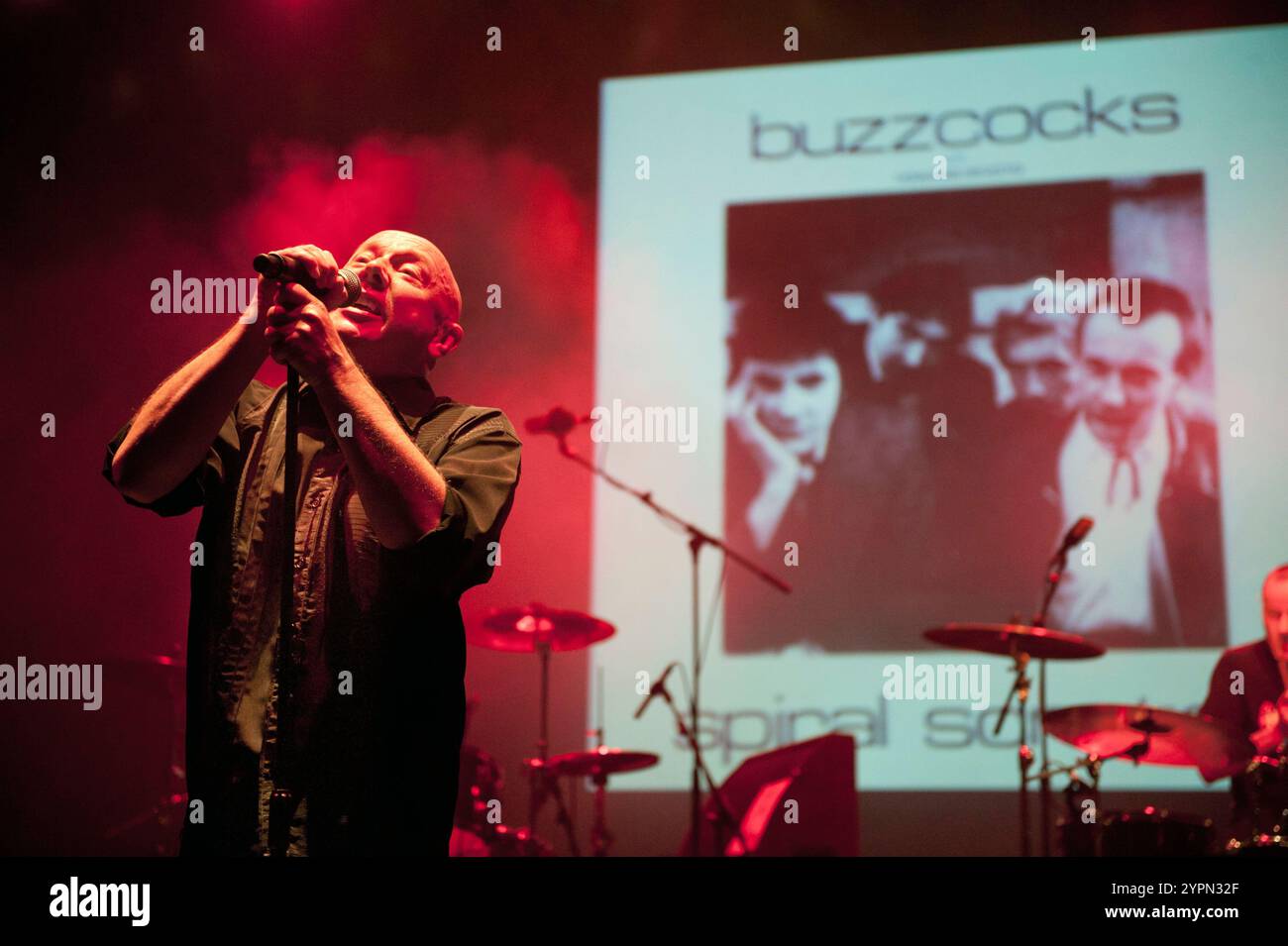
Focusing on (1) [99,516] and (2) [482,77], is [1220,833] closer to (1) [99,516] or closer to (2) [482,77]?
(2) [482,77]

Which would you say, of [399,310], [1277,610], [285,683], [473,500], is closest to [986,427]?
[1277,610]

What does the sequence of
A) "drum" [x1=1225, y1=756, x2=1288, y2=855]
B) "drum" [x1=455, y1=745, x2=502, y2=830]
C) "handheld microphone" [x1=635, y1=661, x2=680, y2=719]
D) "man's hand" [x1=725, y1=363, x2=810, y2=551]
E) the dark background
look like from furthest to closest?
the dark background, "man's hand" [x1=725, y1=363, x2=810, y2=551], "drum" [x1=455, y1=745, x2=502, y2=830], "handheld microphone" [x1=635, y1=661, x2=680, y2=719], "drum" [x1=1225, y1=756, x2=1288, y2=855]

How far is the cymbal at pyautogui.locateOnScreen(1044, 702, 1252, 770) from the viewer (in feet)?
12.4

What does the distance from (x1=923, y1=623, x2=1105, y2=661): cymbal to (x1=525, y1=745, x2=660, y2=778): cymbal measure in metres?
1.01

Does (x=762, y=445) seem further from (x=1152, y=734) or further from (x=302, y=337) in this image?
(x=302, y=337)

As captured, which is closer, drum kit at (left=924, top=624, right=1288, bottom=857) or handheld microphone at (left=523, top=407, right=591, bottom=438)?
drum kit at (left=924, top=624, right=1288, bottom=857)

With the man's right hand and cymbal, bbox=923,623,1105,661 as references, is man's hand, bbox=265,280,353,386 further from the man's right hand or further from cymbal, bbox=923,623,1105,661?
cymbal, bbox=923,623,1105,661

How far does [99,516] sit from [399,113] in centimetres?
180

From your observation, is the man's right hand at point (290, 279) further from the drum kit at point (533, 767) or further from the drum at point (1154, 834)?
the drum at point (1154, 834)

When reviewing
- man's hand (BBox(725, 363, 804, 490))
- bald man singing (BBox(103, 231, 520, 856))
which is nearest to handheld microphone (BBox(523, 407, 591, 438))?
man's hand (BBox(725, 363, 804, 490))

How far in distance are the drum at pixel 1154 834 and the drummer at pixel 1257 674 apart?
0.75ft

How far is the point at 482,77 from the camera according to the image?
4773 millimetres

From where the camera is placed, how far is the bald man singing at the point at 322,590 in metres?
1.66
